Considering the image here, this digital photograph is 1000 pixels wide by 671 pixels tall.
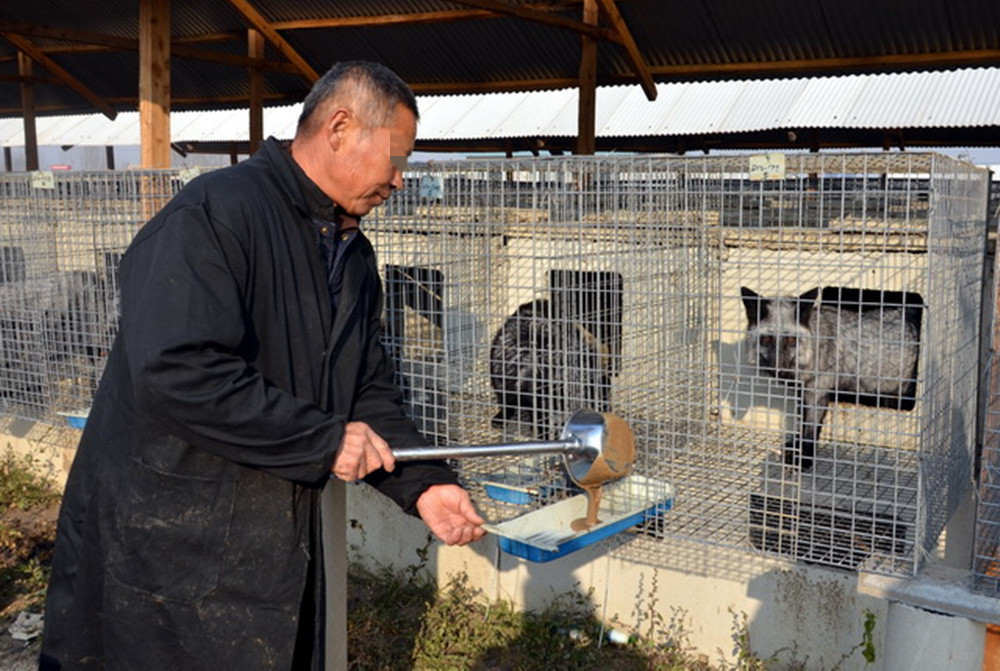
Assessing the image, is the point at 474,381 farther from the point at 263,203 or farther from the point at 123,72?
the point at 123,72

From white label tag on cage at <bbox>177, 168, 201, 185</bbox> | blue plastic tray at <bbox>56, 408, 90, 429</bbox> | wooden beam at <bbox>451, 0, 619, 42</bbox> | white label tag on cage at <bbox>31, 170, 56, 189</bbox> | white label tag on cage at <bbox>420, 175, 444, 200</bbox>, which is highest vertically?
wooden beam at <bbox>451, 0, 619, 42</bbox>

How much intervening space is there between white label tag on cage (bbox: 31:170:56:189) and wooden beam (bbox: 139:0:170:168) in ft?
5.36

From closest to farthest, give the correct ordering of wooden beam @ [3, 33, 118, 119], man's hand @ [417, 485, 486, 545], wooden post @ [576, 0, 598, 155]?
man's hand @ [417, 485, 486, 545]
wooden post @ [576, 0, 598, 155]
wooden beam @ [3, 33, 118, 119]

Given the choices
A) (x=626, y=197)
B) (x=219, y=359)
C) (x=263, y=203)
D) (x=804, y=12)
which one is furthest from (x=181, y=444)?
(x=804, y=12)

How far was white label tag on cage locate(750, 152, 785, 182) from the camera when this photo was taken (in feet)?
10.9

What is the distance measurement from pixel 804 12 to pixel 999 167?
8.78m

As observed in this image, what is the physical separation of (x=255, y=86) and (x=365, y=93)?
8.69 meters

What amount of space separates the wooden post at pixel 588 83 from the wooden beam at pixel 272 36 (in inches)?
128

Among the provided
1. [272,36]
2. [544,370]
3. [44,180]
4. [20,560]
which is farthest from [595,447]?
[272,36]

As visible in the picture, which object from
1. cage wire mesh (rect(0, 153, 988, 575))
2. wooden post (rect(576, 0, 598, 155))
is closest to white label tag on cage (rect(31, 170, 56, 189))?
cage wire mesh (rect(0, 153, 988, 575))

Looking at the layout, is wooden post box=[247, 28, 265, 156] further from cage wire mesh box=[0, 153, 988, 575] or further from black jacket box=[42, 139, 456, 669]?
black jacket box=[42, 139, 456, 669]

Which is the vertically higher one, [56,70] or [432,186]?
[56,70]

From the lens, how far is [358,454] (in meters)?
2.18

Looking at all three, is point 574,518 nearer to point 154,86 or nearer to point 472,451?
point 472,451
